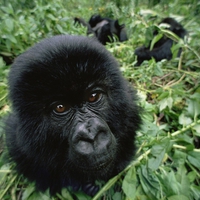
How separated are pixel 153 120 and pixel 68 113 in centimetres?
104

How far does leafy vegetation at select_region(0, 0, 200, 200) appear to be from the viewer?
148cm

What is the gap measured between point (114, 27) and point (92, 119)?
21.7 ft

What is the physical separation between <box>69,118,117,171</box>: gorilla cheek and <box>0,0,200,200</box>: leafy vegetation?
269mm

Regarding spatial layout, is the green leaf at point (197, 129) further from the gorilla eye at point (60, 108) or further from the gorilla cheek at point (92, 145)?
the gorilla eye at point (60, 108)

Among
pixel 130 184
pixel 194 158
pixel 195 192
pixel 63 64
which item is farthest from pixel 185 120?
pixel 63 64

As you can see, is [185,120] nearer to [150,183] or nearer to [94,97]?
[150,183]

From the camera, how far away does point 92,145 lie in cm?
129

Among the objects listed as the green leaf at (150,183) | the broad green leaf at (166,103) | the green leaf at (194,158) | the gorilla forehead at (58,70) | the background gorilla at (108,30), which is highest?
the background gorilla at (108,30)

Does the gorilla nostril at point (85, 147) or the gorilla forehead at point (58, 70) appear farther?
the gorilla forehead at point (58, 70)

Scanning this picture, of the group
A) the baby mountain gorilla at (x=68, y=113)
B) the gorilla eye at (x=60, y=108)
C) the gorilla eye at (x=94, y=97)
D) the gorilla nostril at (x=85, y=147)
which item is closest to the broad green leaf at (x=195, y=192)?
the baby mountain gorilla at (x=68, y=113)

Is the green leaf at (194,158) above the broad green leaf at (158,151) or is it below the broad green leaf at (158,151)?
below

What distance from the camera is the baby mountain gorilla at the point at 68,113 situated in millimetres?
1383

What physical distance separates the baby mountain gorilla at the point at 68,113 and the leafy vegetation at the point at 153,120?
0.17 m

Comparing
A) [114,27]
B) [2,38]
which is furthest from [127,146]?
[114,27]
